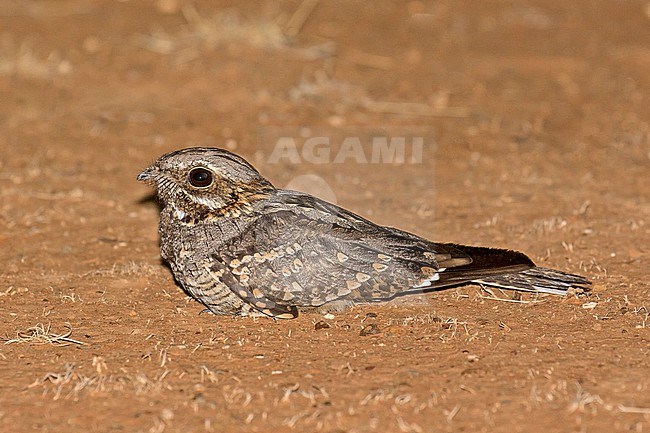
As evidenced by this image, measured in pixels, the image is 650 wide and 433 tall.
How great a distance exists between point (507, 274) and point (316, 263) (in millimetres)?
1141

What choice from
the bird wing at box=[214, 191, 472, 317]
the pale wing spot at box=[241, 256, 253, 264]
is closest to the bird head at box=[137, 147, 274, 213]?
the bird wing at box=[214, 191, 472, 317]

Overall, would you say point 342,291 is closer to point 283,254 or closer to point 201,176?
point 283,254

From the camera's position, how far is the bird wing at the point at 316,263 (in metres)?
5.26

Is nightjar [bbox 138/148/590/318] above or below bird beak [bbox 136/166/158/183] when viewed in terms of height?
below

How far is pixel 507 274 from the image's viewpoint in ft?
17.9

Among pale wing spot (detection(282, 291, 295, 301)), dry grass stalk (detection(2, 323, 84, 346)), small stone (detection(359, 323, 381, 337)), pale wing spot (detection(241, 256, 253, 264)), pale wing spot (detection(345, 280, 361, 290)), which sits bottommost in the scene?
dry grass stalk (detection(2, 323, 84, 346))

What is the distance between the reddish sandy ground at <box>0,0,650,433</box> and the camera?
14.7 feet

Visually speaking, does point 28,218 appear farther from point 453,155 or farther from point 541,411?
point 541,411

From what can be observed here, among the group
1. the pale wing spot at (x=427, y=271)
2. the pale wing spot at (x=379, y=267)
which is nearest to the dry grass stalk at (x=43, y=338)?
the pale wing spot at (x=379, y=267)

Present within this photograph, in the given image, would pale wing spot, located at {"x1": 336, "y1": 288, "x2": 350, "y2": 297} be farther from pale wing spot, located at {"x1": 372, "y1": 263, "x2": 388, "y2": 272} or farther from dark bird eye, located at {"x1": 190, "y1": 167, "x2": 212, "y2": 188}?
Answer: dark bird eye, located at {"x1": 190, "y1": 167, "x2": 212, "y2": 188}

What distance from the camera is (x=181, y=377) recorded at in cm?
470

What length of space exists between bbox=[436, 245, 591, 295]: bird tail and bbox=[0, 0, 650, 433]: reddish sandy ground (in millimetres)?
125

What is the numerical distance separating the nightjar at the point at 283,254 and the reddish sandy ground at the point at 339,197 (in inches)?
7.0

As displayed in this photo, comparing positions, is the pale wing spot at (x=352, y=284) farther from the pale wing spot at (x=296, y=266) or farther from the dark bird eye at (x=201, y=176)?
the dark bird eye at (x=201, y=176)
